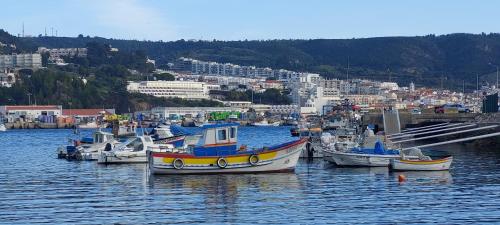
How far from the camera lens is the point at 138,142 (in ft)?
180

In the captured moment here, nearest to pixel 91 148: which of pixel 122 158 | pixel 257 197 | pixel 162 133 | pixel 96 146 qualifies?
pixel 96 146

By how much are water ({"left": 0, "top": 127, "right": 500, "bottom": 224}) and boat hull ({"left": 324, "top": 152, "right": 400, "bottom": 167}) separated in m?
0.66

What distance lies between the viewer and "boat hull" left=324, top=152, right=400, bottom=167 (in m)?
48.0

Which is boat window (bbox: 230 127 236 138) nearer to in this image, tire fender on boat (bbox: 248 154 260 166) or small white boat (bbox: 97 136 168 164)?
tire fender on boat (bbox: 248 154 260 166)

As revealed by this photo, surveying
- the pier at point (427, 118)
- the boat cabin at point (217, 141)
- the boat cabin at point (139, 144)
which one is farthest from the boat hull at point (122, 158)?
the pier at point (427, 118)

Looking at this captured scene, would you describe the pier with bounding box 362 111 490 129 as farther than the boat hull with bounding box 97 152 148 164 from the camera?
Yes

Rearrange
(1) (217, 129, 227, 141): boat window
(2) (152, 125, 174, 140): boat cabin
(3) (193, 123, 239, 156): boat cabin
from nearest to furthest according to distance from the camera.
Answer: (3) (193, 123, 239, 156): boat cabin → (1) (217, 129, 227, 141): boat window → (2) (152, 125, 174, 140): boat cabin

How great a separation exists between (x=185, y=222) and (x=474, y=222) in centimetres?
739

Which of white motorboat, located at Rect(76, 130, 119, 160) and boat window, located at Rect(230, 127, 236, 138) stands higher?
boat window, located at Rect(230, 127, 236, 138)

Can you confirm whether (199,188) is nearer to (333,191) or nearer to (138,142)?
(333,191)

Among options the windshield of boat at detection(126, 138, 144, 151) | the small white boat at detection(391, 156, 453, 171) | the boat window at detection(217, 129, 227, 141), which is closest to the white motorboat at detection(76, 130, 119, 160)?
the windshield of boat at detection(126, 138, 144, 151)

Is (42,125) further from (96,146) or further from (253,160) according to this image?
(253,160)

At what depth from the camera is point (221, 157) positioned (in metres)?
44.9

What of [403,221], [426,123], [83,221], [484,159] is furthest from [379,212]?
[426,123]
